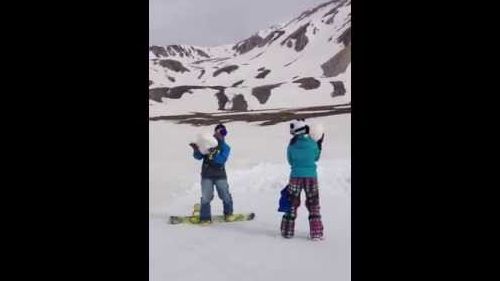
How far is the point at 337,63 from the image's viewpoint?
16.6 m

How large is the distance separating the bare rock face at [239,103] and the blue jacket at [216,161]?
937 centimetres

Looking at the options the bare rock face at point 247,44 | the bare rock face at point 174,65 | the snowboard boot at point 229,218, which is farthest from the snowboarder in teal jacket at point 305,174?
the bare rock face at point 247,44

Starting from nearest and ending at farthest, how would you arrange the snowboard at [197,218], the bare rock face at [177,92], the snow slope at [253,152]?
the snow slope at [253,152]
the snowboard at [197,218]
the bare rock face at [177,92]

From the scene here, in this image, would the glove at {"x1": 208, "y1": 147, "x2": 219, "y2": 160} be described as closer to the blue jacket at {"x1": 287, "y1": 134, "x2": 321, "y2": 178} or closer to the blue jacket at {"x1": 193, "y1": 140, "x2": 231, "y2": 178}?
the blue jacket at {"x1": 193, "y1": 140, "x2": 231, "y2": 178}

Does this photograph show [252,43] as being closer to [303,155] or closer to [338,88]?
[338,88]

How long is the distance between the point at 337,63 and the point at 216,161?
39.7 feet

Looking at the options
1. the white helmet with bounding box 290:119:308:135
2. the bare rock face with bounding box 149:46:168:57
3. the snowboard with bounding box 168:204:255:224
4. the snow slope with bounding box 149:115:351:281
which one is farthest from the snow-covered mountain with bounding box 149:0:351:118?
the white helmet with bounding box 290:119:308:135

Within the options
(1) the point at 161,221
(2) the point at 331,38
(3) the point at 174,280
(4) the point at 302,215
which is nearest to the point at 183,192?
(1) the point at 161,221

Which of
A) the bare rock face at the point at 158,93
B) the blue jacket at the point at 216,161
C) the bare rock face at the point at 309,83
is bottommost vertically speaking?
the blue jacket at the point at 216,161

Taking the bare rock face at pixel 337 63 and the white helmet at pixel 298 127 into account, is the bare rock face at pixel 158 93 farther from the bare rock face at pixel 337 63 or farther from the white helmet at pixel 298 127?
the white helmet at pixel 298 127

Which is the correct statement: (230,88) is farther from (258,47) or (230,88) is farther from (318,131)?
(318,131)

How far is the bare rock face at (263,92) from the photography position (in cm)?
1527

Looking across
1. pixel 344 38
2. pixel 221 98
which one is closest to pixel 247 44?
pixel 221 98
